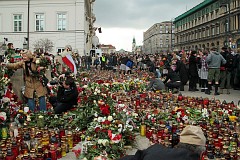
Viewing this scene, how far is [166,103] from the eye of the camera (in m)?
10.2

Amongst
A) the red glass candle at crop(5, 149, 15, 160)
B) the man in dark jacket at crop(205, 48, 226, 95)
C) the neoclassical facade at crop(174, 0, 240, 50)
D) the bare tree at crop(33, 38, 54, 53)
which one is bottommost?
the red glass candle at crop(5, 149, 15, 160)

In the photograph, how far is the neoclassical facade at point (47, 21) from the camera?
131 ft

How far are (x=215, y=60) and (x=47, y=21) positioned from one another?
1186 inches

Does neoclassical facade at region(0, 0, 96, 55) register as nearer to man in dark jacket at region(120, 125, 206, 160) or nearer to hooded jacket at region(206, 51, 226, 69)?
hooded jacket at region(206, 51, 226, 69)

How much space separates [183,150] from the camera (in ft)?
10.6

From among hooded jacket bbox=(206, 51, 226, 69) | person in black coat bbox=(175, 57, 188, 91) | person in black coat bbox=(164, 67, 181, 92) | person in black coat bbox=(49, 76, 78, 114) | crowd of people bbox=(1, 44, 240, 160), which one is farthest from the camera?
person in black coat bbox=(175, 57, 188, 91)

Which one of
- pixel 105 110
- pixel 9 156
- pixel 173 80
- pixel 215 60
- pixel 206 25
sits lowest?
pixel 9 156

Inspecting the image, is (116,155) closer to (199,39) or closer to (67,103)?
(67,103)

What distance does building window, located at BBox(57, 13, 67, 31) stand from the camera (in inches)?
1580

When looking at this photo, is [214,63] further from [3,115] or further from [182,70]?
[3,115]

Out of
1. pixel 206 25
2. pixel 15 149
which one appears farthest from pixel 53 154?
pixel 206 25

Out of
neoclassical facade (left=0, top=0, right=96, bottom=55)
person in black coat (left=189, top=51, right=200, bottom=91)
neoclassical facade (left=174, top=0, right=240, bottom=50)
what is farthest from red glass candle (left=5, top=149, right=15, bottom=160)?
neoclassical facade (left=174, top=0, right=240, bottom=50)

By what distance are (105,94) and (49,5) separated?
113 feet

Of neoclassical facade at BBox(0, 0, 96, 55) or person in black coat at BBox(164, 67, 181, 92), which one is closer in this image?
person in black coat at BBox(164, 67, 181, 92)
